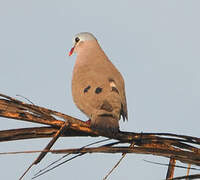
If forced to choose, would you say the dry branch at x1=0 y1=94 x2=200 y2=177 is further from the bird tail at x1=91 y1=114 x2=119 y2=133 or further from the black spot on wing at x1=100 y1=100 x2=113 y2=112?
the black spot on wing at x1=100 y1=100 x2=113 y2=112

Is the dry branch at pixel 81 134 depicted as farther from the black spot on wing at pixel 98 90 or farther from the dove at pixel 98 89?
the black spot on wing at pixel 98 90

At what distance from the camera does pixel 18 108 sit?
6.49 feet

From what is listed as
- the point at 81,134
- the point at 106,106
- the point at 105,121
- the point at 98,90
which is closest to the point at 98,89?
the point at 98,90

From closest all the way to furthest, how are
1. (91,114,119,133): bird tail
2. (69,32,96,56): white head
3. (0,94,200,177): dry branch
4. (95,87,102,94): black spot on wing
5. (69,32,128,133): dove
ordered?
(0,94,200,177): dry branch < (91,114,119,133): bird tail < (69,32,128,133): dove < (95,87,102,94): black spot on wing < (69,32,96,56): white head

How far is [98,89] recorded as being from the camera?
453cm

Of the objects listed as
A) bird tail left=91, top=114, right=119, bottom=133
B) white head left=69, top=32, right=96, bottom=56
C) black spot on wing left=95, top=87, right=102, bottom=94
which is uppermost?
white head left=69, top=32, right=96, bottom=56

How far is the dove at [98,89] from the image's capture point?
3.99 meters

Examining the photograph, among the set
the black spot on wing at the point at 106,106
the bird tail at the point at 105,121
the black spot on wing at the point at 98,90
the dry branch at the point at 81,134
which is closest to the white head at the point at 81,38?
the black spot on wing at the point at 98,90

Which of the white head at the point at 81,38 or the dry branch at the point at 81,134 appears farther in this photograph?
the white head at the point at 81,38

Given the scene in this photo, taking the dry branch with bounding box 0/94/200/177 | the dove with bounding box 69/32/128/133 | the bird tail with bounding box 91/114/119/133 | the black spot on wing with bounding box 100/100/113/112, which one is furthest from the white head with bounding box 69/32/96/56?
the dry branch with bounding box 0/94/200/177

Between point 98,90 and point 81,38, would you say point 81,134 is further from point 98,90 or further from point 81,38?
point 81,38

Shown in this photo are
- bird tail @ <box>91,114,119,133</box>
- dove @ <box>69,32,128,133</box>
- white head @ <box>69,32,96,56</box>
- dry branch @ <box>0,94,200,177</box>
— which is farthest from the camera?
white head @ <box>69,32,96,56</box>

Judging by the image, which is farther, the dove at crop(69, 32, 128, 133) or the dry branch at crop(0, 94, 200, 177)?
the dove at crop(69, 32, 128, 133)

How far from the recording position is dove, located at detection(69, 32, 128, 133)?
13.1 feet
